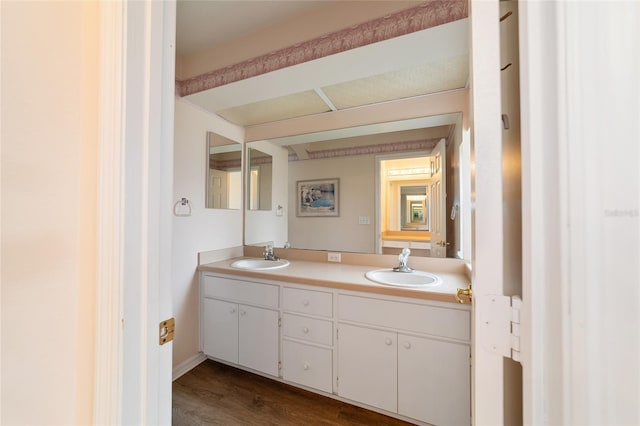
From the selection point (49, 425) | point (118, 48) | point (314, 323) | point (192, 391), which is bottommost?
point (192, 391)

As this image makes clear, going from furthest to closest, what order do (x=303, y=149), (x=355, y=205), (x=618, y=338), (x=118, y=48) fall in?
1. (x=303, y=149)
2. (x=355, y=205)
3. (x=118, y=48)
4. (x=618, y=338)

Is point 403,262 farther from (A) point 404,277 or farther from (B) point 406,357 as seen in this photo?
(B) point 406,357

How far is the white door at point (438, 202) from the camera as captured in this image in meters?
2.01

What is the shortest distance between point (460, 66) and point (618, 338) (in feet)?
6.00

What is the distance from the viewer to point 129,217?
552mm

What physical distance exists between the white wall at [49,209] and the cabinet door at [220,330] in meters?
1.47

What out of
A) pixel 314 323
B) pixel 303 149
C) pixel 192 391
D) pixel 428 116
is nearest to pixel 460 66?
pixel 428 116

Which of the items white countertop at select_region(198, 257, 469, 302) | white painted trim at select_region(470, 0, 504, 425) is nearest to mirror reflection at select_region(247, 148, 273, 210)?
white countertop at select_region(198, 257, 469, 302)

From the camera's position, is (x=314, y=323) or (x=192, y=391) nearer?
(x=314, y=323)

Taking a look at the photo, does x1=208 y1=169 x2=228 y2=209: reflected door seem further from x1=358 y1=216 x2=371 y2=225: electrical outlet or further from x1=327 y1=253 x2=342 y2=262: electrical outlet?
x1=358 y1=216 x2=371 y2=225: electrical outlet

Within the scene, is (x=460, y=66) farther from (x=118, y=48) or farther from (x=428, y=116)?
(x=118, y=48)

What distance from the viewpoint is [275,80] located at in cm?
174

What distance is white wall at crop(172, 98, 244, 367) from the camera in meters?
2.01

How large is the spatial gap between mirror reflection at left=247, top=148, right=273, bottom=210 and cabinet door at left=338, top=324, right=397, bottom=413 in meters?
1.57
